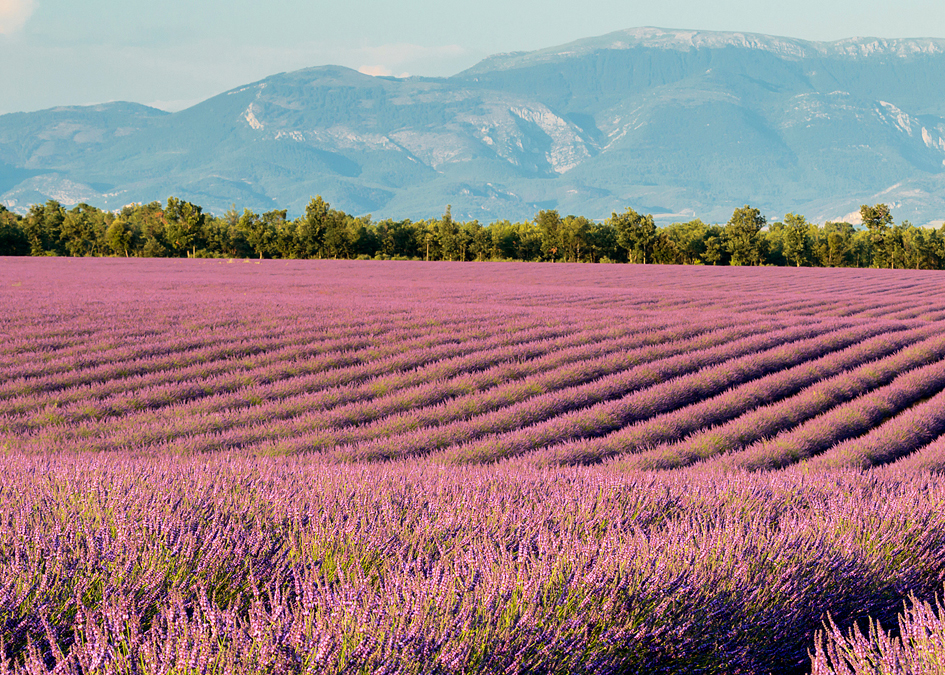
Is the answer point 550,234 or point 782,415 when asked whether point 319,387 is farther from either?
point 550,234

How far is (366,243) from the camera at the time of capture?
88875 mm

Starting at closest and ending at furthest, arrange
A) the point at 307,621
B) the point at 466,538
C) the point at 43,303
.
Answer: the point at 307,621
the point at 466,538
the point at 43,303

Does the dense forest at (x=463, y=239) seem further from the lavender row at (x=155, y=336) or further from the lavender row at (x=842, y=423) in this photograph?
the lavender row at (x=842, y=423)

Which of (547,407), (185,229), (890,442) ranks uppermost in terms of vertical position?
(185,229)

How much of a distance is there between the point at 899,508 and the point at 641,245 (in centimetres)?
8882

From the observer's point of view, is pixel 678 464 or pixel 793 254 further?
pixel 793 254

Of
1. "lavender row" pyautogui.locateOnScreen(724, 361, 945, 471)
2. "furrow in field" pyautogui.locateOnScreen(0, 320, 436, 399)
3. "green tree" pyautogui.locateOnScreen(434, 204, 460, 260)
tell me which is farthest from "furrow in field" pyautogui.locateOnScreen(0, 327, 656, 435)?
"green tree" pyautogui.locateOnScreen(434, 204, 460, 260)

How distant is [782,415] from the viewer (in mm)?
8977

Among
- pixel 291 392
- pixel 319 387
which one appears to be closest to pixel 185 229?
pixel 319 387

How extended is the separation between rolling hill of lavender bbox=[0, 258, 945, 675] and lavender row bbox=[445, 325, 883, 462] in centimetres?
6

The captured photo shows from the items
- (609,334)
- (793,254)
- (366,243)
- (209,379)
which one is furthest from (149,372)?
(793,254)

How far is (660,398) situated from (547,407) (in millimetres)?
1744

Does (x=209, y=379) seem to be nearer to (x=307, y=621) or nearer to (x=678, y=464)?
(x=678, y=464)

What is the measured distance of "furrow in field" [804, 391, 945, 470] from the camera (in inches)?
274
